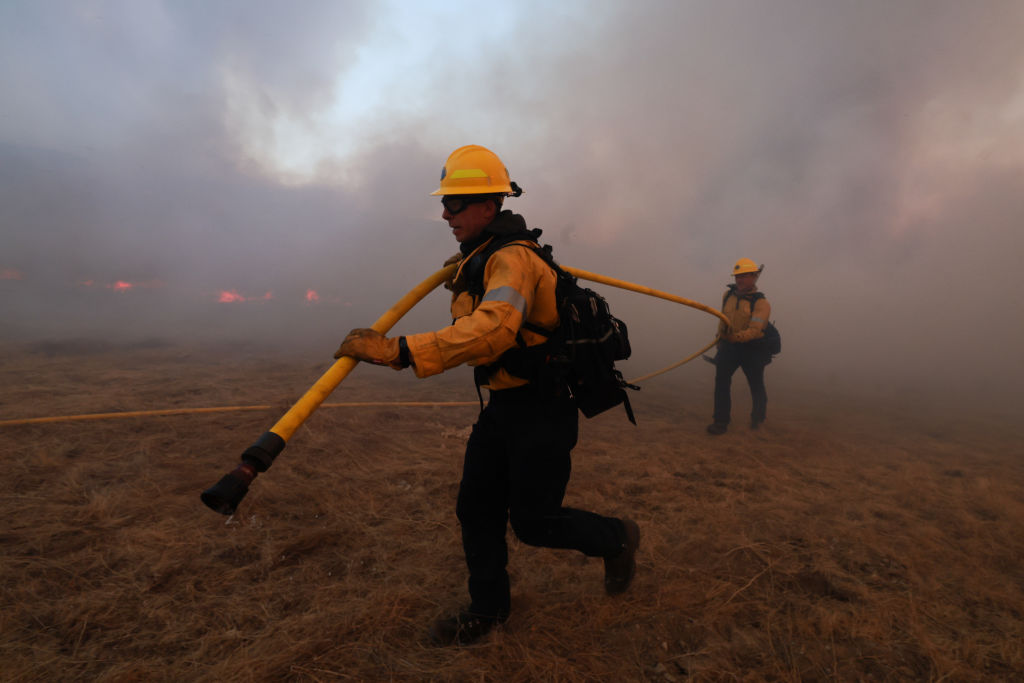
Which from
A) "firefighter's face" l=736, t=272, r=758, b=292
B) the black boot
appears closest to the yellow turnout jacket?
the black boot

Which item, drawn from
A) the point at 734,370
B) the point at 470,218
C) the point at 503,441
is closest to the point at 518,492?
the point at 503,441

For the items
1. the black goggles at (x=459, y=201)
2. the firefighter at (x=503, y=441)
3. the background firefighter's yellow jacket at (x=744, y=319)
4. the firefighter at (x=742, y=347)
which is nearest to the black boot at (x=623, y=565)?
the firefighter at (x=503, y=441)

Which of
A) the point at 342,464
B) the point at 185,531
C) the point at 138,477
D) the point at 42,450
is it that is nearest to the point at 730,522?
the point at 342,464

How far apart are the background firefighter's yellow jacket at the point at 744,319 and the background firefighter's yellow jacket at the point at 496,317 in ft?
15.3

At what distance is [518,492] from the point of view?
1.98 metres

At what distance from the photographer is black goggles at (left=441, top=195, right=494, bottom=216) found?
2.11 meters

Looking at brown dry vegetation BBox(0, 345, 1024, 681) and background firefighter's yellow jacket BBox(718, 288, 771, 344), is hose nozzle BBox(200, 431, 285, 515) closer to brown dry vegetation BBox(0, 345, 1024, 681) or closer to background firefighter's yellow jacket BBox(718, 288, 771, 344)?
brown dry vegetation BBox(0, 345, 1024, 681)

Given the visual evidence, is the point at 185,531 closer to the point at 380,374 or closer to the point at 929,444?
the point at 380,374

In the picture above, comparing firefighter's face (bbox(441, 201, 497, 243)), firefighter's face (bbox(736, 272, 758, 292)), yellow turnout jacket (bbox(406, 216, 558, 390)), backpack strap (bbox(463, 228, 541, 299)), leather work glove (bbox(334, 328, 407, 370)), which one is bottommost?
leather work glove (bbox(334, 328, 407, 370))

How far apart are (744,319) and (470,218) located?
5269 mm

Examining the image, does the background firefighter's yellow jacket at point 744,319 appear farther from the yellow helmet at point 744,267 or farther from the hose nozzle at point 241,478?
the hose nozzle at point 241,478

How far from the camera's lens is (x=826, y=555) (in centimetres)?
293

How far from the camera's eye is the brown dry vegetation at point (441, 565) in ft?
6.36

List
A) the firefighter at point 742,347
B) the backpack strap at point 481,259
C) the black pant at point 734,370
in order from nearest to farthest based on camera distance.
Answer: the backpack strap at point 481,259, the firefighter at point 742,347, the black pant at point 734,370
